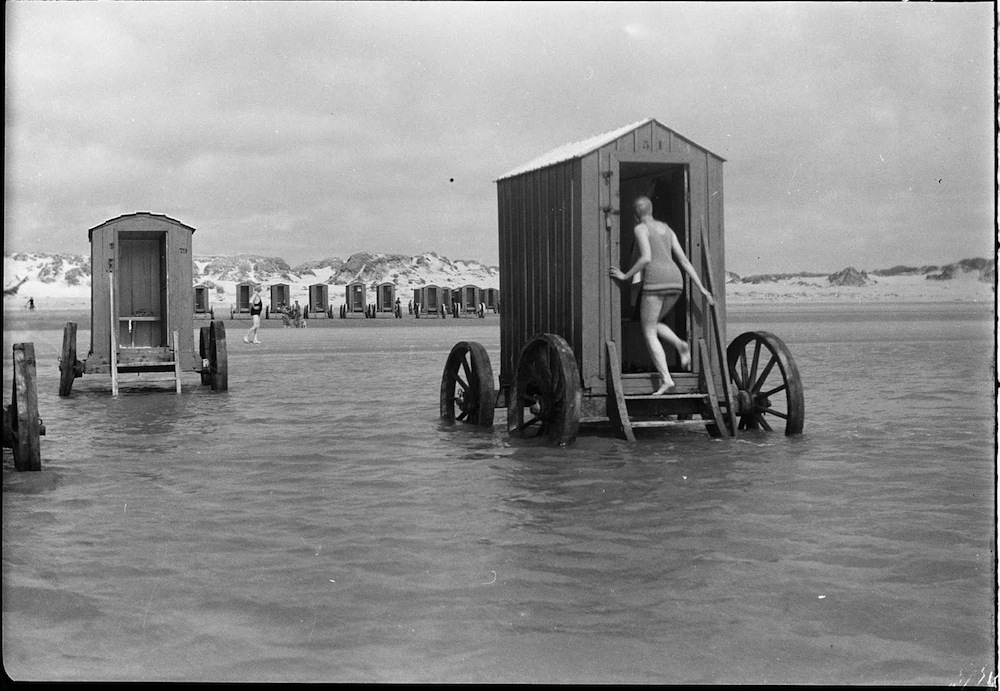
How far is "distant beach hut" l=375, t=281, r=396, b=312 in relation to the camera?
2440 inches

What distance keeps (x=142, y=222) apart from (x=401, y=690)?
12977 millimetres

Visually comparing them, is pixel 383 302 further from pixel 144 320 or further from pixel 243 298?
pixel 144 320

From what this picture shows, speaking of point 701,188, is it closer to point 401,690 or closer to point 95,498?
point 95,498

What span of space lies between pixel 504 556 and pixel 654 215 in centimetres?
708

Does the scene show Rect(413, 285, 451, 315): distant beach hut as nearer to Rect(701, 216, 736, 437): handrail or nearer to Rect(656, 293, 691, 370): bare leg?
Rect(656, 293, 691, 370): bare leg

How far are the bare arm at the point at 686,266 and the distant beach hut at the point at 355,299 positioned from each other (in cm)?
5296

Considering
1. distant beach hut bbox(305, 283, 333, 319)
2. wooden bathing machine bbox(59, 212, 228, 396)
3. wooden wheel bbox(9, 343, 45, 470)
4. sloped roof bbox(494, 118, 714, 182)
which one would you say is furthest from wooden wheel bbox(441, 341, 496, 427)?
distant beach hut bbox(305, 283, 333, 319)

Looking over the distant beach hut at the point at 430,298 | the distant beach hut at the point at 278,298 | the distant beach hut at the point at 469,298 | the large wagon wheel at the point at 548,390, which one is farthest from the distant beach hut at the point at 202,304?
the large wagon wheel at the point at 548,390

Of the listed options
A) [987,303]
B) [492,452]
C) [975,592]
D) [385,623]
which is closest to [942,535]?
Answer: [975,592]

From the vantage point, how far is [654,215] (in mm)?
11727

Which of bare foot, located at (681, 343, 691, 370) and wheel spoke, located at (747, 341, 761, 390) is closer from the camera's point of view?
bare foot, located at (681, 343, 691, 370)

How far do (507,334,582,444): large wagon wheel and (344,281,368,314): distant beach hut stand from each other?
52.6 m

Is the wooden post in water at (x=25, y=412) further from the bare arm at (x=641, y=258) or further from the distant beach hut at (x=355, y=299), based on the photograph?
the distant beach hut at (x=355, y=299)

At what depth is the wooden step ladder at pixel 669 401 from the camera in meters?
9.45
